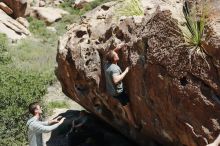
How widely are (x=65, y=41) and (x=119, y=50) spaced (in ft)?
8.78

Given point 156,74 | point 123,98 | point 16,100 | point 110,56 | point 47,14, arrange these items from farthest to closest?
point 47,14 < point 16,100 < point 123,98 < point 110,56 < point 156,74

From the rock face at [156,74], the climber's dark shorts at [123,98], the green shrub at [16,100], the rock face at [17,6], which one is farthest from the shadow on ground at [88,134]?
the rock face at [17,6]

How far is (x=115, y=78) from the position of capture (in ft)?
29.4

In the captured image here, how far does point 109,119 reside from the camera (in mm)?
11328

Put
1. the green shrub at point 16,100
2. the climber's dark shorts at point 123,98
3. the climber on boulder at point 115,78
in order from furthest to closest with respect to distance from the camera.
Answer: the green shrub at point 16,100
the climber's dark shorts at point 123,98
the climber on boulder at point 115,78

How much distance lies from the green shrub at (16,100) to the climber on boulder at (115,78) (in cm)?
586

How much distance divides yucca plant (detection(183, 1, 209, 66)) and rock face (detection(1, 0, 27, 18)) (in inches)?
1086

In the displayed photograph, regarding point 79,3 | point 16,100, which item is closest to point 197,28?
point 16,100

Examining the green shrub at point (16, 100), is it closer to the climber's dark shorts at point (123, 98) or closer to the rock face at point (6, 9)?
the climber's dark shorts at point (123, 98)

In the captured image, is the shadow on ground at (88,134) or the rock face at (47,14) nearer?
the shadow on ground at (88,134)

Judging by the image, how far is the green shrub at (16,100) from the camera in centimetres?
1491

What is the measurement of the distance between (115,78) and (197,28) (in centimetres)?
211

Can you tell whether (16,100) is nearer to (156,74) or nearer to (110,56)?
(110,56)

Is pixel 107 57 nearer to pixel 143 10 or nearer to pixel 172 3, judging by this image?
pixel 143 10
